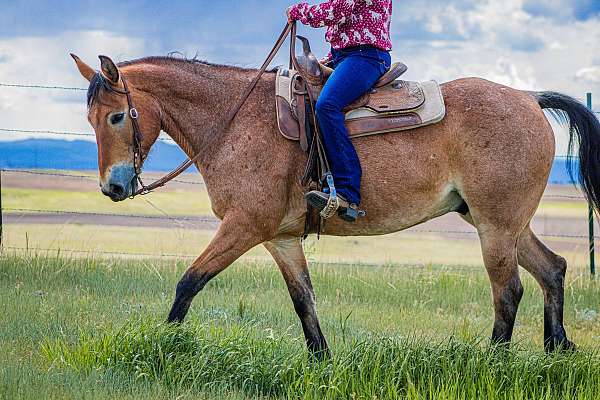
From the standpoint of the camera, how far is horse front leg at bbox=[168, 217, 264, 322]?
20.4 ft

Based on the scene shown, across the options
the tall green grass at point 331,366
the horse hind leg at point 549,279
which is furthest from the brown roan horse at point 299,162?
the tall green grass at point 331,366

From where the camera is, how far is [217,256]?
245 inches

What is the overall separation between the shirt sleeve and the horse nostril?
188 centimetres

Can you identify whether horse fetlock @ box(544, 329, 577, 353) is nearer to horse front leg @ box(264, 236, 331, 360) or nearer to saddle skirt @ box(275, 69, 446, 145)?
horse front leg @ box(264, 236, 331, 360)

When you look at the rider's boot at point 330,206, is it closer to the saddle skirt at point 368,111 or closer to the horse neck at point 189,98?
the saddle skirt at point 368,111

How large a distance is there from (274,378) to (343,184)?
1.51 metres

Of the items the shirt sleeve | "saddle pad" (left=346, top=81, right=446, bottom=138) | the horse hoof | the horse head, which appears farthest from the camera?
the horse hoof

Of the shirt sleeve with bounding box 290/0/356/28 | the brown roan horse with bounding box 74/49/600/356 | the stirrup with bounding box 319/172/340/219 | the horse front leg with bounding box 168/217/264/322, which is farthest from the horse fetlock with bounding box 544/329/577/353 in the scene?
the shirt sleeve with bounding box 290/0/356/28

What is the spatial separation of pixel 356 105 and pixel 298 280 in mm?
1444

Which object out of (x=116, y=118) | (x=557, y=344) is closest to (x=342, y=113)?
(x=116, y=118)

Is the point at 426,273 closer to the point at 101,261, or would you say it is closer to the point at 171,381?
the point at 101,261

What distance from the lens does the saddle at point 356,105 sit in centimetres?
655

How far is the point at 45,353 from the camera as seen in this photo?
6.59 m

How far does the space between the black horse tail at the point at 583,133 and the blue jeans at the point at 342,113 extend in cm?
180
